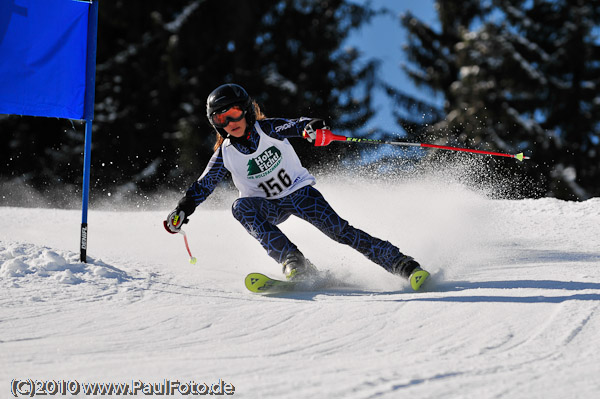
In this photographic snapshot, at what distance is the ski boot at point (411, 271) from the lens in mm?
3457

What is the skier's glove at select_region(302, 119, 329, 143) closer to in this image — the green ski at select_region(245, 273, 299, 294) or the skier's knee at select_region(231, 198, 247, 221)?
the skier's knee at select_region(231, 198, 247, 221)

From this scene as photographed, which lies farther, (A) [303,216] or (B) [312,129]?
(A) [303,216]

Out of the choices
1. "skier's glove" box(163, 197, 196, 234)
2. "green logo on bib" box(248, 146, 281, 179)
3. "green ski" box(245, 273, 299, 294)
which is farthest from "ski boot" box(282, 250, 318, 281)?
"skier's glove" box(163, 197, 196, 234)

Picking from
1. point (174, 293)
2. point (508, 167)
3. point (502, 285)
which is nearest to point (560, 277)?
point (502, 285)

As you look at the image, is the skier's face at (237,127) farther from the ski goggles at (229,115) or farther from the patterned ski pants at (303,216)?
the patterned ski pants at (303,216)

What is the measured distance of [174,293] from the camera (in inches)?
135

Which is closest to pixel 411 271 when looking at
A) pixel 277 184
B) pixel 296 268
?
pixel 296 268

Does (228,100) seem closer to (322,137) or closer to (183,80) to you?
(322,137)

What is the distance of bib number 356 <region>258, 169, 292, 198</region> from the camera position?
3996 mm

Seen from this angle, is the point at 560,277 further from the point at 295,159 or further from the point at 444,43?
the point at 444,43

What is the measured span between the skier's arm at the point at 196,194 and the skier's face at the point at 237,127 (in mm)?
207

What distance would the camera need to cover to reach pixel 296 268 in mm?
3639

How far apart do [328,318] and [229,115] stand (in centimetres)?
160

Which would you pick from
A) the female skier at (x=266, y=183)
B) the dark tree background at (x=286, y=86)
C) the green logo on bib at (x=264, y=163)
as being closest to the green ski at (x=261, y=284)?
the female skier at (x=266, y=183)
